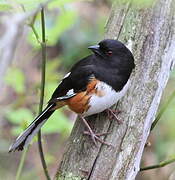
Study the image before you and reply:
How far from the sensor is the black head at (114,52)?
2549 mm

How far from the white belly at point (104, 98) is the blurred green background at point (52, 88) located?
82cm

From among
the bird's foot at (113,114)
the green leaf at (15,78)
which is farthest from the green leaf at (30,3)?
the green leaf at (15,78)

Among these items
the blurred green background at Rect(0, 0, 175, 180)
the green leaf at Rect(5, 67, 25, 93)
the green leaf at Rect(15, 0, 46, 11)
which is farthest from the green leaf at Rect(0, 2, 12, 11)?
the green leaf at Rect(5, 67, 25, 93)

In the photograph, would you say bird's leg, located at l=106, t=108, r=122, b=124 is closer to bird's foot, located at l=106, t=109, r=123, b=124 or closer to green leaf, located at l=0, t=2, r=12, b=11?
bird's foot, located at l=106, t=109, r=123, b=124

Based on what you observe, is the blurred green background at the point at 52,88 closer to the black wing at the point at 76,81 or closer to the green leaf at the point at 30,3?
the black wing at the point at 76,81

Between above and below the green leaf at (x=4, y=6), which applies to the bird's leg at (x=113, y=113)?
below

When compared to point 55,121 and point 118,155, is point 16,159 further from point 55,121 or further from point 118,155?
point 118,155

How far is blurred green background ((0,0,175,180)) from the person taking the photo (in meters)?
3.86

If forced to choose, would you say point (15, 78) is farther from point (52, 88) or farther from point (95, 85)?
point (95, 85)

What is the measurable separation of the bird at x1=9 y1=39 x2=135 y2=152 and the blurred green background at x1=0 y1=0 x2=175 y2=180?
2.19 ft

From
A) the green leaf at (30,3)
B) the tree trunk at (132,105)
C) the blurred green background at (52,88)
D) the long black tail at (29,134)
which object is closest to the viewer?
the green leaf at (30,3)

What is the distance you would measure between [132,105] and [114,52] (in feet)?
1.27

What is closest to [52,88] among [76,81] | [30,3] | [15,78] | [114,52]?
[15,78]

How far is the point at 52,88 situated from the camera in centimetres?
369
